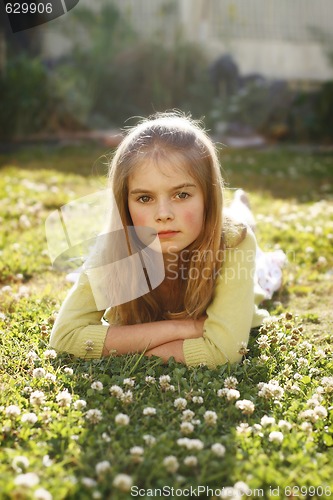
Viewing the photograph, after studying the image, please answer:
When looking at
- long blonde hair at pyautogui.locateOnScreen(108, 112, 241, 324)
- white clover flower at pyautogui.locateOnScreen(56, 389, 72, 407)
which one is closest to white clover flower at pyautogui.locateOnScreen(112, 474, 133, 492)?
white clover flower at pyautogui.locateOnScreen(56, 389, 72, 407)

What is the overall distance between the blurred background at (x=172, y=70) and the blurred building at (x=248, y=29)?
28 millimetres

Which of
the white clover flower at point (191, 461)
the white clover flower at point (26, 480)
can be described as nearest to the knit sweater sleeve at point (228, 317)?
the white clover flower at point (191, 461)

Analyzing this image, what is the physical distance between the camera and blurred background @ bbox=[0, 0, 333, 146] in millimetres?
11531

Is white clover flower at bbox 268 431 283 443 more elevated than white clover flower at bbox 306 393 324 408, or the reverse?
white clover flower at bbox 268 431 283 443

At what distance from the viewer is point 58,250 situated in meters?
4.82

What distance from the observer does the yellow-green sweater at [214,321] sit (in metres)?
2.89

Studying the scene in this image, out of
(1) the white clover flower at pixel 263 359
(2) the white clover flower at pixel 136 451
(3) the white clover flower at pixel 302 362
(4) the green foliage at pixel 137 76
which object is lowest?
(4) the green foliage at pixel 137 76

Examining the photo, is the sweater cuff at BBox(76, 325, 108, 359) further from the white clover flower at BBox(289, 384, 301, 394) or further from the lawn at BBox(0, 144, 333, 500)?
the white clover flower at BBox(289, 384, 301, 394)

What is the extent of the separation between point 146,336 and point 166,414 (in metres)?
0.57

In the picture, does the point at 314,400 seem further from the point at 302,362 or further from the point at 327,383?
the point at 302,362

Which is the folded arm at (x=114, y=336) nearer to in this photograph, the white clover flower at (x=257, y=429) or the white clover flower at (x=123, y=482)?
the white clover flower at (x=257, y=429)

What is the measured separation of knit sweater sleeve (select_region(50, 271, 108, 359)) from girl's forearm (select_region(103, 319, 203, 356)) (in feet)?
0.16

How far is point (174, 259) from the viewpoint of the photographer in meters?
3.19

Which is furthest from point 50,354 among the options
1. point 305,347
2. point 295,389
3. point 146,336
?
point 305,347
